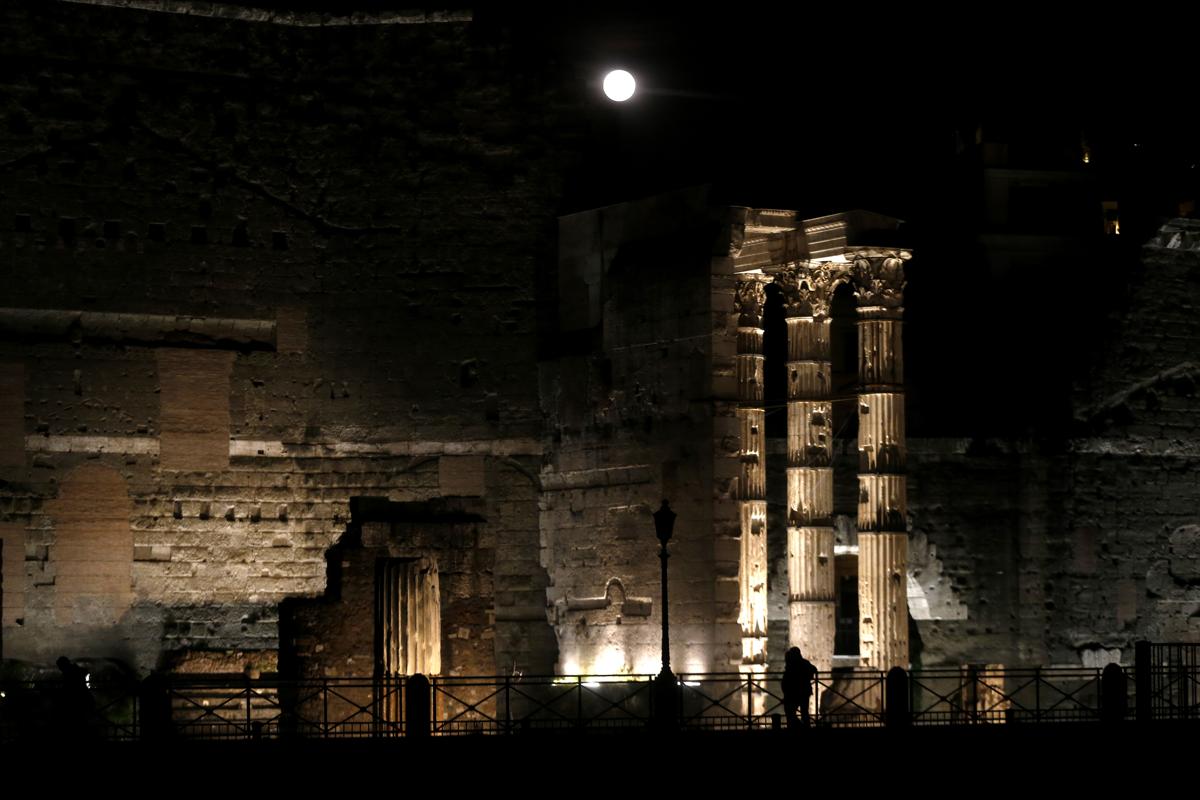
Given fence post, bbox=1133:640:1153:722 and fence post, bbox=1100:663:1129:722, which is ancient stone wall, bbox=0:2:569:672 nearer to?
fence post, bbox=1133:640:1153:722

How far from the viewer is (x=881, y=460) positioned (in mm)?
32438

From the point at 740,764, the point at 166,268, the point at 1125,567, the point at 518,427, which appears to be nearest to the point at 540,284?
the point at 518,427

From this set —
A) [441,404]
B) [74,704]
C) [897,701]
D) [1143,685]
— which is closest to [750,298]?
[441,404]

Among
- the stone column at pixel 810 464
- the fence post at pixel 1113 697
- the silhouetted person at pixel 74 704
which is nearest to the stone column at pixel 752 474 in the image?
the stone column at pixel 810 464

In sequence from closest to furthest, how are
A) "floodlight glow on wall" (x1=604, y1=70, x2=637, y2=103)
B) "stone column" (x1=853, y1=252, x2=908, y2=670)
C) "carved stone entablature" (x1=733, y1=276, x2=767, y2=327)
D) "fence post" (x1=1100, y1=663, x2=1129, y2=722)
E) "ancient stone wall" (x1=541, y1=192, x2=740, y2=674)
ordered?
"fence post" (x1=1100, y1=663, x2=1129, y2=722)
"stone column" (x1=853, y1=252, x2=908, y2=670)
"ancient stone wall" (x1=541, y1=192, x2=740, y2=674)
"carved stone entablature" (x1=733, y1=276, x2=767, y2=327)
"floodlight glow on wall" (x1=604, y1=70, x2=637, y2=103)

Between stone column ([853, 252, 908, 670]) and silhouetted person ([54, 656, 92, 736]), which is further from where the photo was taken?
stone column ([853, 252, 908, 670])

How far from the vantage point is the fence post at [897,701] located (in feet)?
84.6

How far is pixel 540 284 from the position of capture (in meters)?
35.8

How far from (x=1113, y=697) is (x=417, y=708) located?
7.51 metres

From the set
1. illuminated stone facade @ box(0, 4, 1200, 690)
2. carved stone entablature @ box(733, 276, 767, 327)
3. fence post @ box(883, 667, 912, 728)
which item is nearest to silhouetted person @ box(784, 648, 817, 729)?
fence post @ box(883, 667, 912, 728)

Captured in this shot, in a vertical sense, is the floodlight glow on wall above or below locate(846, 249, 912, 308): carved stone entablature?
above

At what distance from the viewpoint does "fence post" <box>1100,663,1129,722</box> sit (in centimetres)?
2647

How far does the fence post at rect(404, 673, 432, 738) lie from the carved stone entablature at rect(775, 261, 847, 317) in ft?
32.3

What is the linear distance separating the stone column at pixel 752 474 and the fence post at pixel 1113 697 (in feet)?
20.5
